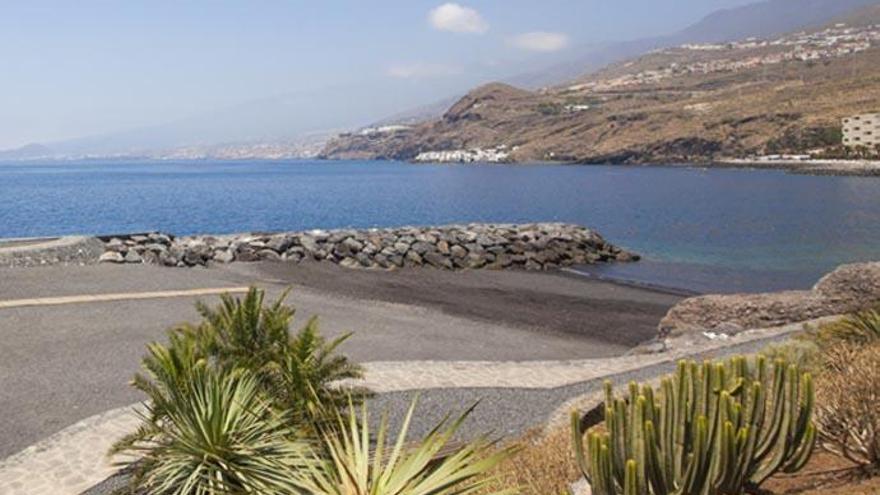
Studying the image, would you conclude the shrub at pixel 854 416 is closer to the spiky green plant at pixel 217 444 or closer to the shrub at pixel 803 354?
the shrub at pixel 803 354

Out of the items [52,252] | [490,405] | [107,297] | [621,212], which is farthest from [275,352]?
[621,212]

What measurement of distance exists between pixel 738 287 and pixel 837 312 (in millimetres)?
14253

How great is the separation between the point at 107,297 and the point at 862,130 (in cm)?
10481

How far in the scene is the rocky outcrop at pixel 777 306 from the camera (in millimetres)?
15273

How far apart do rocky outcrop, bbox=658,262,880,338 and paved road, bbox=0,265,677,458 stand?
1.65m

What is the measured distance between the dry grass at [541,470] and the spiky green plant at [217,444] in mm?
1579

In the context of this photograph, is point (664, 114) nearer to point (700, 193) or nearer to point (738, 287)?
point (700, 193)

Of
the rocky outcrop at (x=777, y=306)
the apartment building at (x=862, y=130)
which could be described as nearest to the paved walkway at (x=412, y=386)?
the rocky outcrop at (x=777, y=306)

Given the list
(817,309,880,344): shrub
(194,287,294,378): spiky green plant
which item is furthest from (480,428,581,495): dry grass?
(817,309,880,344): shrub

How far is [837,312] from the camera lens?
607 inches

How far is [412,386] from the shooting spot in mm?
11156

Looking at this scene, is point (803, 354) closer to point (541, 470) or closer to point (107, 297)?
point (541, 470)

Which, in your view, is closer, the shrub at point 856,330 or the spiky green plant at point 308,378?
the spiky green plant at point 308,378

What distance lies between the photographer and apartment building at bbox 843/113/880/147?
101 meters
